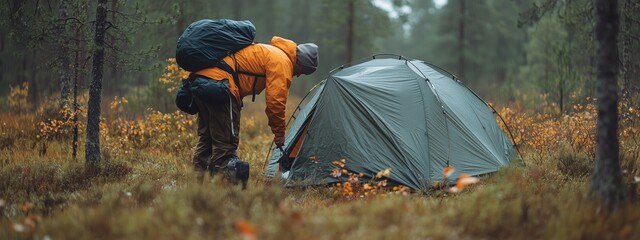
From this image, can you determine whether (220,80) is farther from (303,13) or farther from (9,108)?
(303,13)

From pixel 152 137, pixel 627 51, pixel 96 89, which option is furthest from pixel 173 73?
pixel 627 51

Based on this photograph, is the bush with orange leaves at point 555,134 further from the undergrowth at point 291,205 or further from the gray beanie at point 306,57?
the gray beanie at point 306,57

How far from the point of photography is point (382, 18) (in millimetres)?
20266

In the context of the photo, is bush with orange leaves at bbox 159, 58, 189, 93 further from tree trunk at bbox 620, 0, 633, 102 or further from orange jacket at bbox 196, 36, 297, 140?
tree trunk at bbox 620, 0, 633, 102

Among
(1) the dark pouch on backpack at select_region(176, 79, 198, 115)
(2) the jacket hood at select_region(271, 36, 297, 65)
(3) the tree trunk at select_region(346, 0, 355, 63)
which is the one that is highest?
(3) the tree trunk at select_region(346, 0, 355, 63)

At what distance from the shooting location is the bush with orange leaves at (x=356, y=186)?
5625mm

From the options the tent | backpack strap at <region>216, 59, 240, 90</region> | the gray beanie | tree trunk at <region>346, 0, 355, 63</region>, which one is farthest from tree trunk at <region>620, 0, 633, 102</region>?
tree trunk at <region>346, 0, 355, 63</region>

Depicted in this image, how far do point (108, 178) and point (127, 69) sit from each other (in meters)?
1.69

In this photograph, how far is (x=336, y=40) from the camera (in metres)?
22.0

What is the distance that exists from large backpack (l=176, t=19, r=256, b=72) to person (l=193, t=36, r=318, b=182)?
0.29ft

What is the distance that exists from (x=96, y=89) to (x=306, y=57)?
2.82m

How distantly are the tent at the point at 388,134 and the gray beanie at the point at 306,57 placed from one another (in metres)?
0.42

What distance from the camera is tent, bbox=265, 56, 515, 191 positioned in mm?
6441

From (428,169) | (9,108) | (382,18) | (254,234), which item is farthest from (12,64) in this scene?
(254,234)
